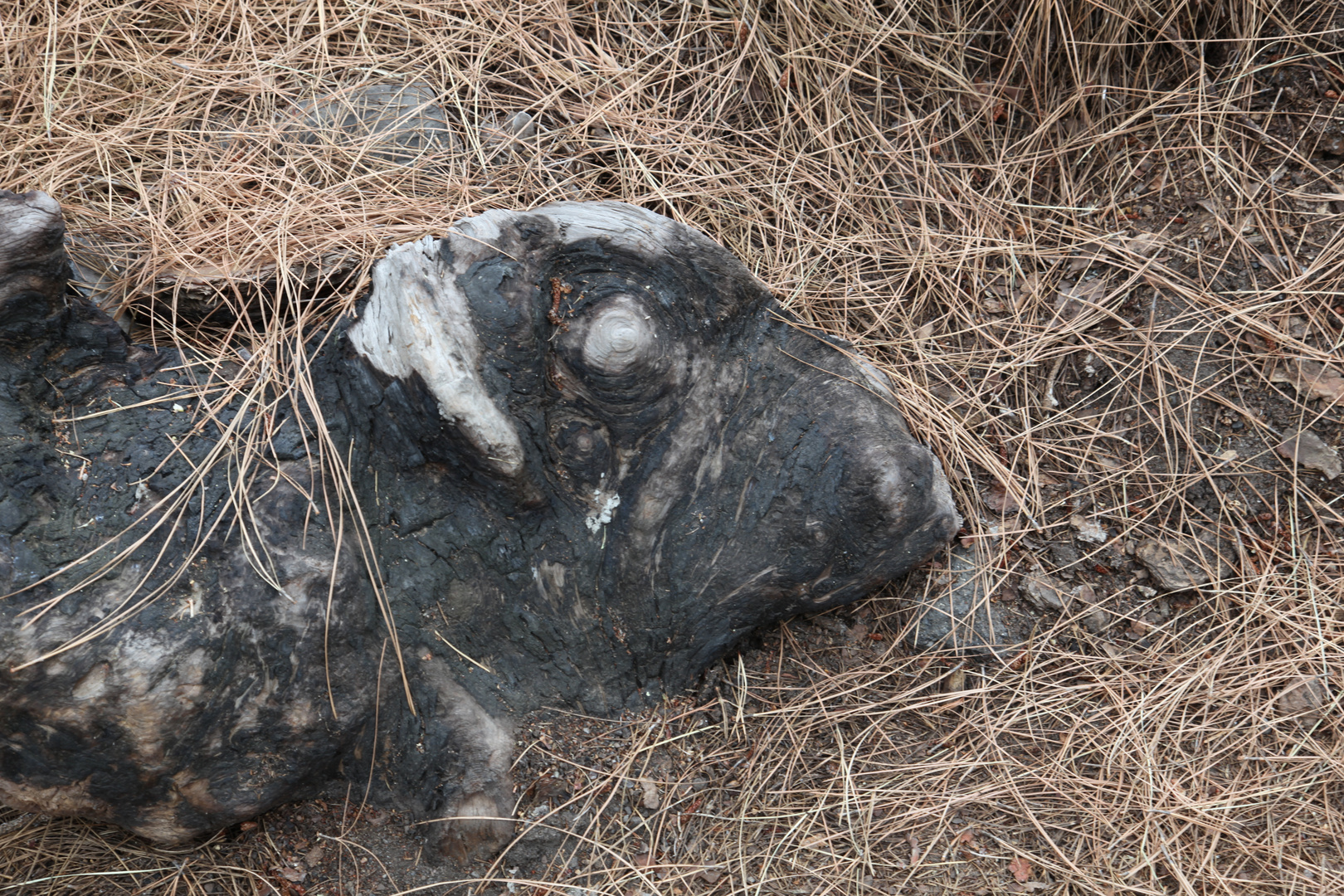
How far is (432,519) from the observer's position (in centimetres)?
167

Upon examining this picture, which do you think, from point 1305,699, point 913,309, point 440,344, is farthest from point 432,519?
point 1305,699

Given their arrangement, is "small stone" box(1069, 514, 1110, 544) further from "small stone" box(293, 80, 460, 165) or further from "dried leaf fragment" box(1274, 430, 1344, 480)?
"small stone" box(293, 80, 460, 165)

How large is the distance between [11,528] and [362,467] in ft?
1.95

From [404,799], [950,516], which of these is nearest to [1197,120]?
[950,516]

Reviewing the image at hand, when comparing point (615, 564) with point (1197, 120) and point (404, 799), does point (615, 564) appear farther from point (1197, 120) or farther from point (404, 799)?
point (1197, 120)

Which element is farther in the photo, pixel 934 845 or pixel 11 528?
pixel 934 845

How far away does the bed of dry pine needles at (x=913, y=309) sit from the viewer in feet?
5.68

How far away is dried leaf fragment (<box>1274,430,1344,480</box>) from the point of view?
186 centimetres

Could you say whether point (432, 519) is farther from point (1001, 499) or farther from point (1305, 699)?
point (1305, 699)

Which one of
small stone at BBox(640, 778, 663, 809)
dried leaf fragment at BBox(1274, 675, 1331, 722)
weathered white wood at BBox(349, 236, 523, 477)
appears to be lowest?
small stone at BBox(640, 778, 663, 809)

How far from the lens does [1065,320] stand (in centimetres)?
204

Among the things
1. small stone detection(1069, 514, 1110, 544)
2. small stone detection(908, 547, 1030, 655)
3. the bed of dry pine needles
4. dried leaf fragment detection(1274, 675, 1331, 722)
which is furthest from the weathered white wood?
dried leaf fragment detection(1274, 675, 1331, 722)

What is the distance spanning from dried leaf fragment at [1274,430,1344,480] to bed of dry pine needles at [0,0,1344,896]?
0.06 feet

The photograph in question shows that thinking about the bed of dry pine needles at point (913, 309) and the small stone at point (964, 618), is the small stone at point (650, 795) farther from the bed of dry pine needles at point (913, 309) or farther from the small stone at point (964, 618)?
the small stone at point (964, 618)
